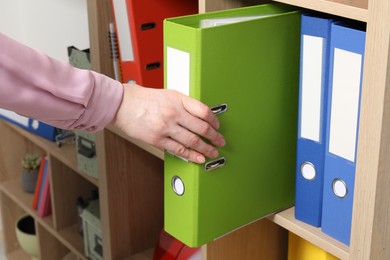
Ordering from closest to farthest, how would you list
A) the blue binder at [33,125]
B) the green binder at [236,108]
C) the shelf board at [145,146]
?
the green binder at [236,108], the shelf board at [145,146], the blue binder at [33,125]

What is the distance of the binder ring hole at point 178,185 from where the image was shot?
1.11m

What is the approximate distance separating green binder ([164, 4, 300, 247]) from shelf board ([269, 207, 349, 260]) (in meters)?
0.02

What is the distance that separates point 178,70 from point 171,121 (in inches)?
3.8

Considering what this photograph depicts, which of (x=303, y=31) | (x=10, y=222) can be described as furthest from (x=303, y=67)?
(x=10, y=222)

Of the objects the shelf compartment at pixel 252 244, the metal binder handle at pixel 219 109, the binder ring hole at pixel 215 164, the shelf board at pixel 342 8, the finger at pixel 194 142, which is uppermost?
the shelf board at pixel 342 8

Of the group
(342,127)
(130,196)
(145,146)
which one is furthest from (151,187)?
(342,127)

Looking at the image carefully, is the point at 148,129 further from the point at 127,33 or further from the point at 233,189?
the point at 127,33

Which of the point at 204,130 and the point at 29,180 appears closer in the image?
the point at 204,130

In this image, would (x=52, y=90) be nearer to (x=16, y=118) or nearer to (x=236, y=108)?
(x=236, y=108)

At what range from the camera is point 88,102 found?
117cm

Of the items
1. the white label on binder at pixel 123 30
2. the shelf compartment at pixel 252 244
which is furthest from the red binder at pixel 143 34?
the shelf compartment at pixel 252 244

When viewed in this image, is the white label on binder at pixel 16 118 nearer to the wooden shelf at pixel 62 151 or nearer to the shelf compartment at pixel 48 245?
the wooden shelf at pixel 62 151

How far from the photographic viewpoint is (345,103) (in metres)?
1.00

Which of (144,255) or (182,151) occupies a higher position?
(182,151)
